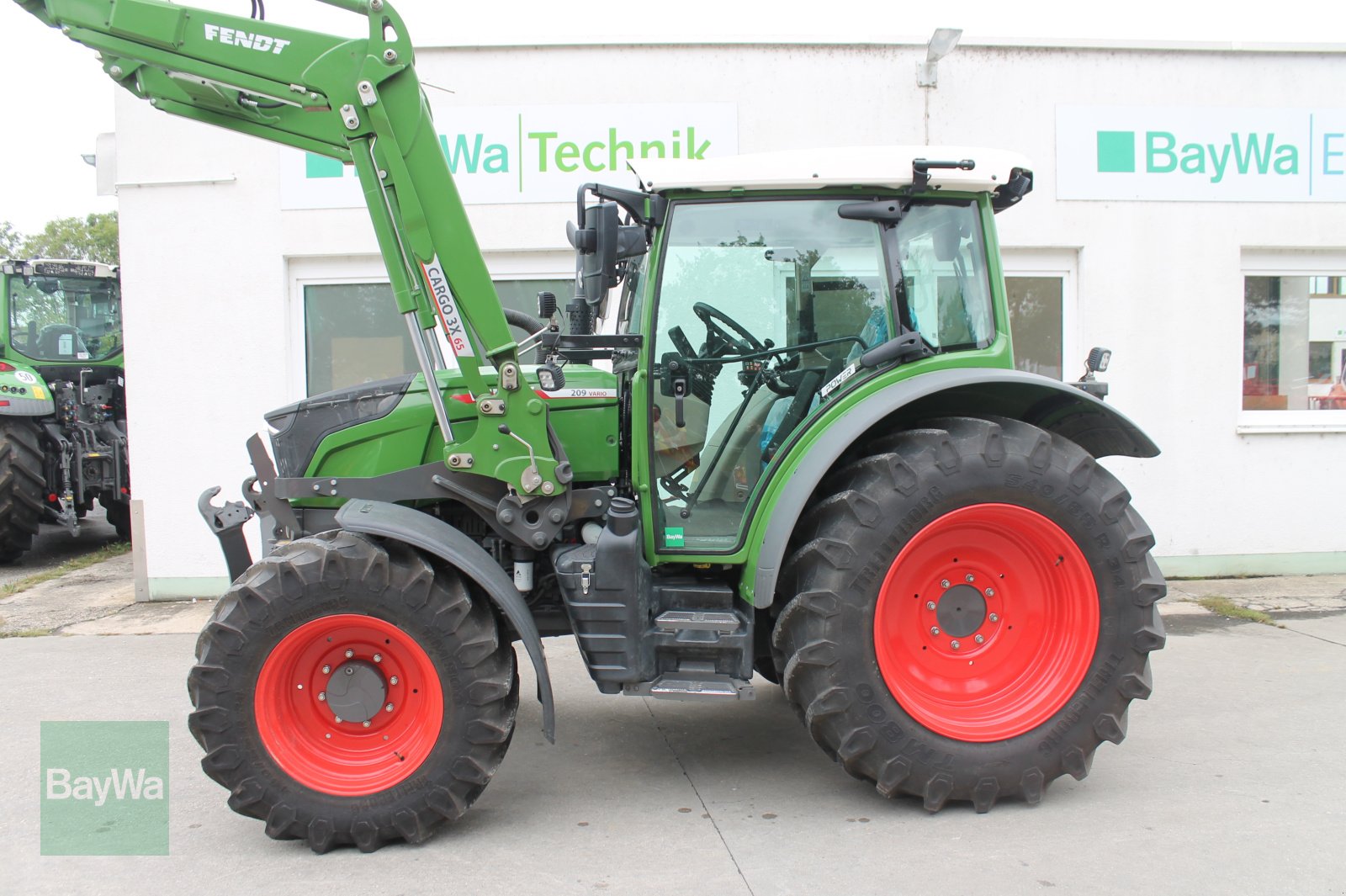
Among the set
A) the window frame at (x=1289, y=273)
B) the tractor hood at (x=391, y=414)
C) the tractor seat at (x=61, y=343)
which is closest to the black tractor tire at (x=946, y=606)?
the tractor hood at (x=391, y=414)

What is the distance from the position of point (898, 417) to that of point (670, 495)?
900mm

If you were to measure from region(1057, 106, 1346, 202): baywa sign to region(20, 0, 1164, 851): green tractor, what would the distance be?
3882 mm

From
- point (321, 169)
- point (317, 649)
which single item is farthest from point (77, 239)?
point (317, 649)

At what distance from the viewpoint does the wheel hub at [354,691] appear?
3279mm

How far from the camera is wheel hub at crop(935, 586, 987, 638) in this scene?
3562 millimetres

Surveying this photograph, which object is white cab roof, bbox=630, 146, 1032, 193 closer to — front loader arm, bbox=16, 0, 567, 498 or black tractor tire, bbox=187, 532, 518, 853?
front loader arm, bbox=16, 0, 567, 498

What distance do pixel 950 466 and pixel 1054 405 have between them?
701 mm

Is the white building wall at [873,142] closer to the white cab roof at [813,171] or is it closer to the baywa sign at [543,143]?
the baywa sign at [543,143]

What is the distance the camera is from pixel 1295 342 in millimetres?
7500

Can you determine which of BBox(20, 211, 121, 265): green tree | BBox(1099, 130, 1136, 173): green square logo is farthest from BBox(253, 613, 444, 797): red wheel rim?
BBox(20, 211, 121, 265): green tree

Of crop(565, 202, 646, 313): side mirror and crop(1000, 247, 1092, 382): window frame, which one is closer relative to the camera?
crop(565, 202, 646, 313): side mirror

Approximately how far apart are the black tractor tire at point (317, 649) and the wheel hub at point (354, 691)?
0.13 m

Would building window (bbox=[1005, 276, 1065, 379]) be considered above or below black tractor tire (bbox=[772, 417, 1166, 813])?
above

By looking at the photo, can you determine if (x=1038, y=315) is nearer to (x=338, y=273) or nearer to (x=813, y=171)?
(x=813, y=171)
